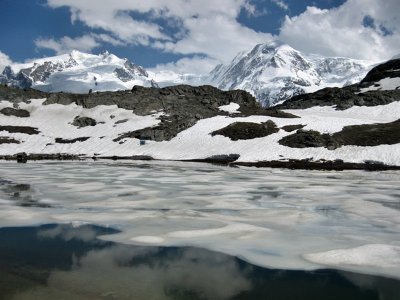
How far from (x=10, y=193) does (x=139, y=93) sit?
8568 cm

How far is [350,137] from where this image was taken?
5450 centimetres

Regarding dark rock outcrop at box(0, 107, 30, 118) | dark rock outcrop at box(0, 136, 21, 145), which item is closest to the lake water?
dark rock outcrop at box(0, 136, 21, 145)

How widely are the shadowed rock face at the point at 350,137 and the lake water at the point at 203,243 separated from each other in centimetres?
3212

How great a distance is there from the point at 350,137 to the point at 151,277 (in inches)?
1982

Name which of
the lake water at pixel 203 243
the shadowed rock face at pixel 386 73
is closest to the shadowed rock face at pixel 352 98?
the shadowed rock face at pixel 386 73

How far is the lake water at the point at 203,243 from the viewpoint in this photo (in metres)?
8.40

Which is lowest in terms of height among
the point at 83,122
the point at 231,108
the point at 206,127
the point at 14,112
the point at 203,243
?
the point at 203,243

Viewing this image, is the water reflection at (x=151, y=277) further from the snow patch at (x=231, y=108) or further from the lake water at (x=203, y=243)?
the snow patch at (x=231, y=108)

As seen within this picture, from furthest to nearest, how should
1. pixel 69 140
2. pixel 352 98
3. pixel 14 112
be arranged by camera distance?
pixel 14 112 → pixel 352 98 → pixel 69 140

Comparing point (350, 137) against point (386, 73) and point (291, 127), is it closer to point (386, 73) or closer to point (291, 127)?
point (291, 127)

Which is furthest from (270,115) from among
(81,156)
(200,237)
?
(200,237)

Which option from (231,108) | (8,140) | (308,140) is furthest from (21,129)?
(308,140)

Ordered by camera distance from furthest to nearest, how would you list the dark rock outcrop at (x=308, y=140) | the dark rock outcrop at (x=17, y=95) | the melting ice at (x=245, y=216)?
the dark rock outcrop at (x=17, y=95) < the dark rock outcrop at (x=308, y=140) < the melting ice at (x=245, y=216)

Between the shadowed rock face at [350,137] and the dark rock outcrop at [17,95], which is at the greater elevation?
the dark rock outcrop at [17,95]
